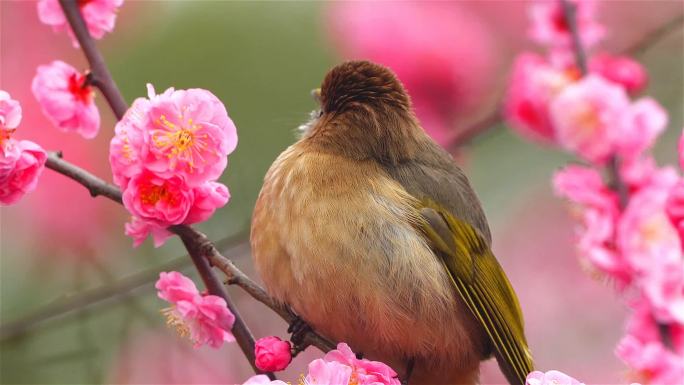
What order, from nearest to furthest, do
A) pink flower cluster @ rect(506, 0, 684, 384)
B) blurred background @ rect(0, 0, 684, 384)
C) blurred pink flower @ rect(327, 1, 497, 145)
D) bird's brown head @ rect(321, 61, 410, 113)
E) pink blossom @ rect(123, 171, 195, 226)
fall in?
pink blossom @ rect(123, 171, 195, 226) < pink flower cluster @ rect(506, 0, 684, 384) < bird's brown head @ rect(321, 61, 410, 113) < blurred background @ rect(0, 0, 684, 384) < blurred pink flower @ rect(327, 1, 497, 145)

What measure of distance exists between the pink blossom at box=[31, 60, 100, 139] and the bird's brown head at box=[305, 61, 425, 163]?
727mm

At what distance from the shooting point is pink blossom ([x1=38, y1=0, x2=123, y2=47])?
2176mm

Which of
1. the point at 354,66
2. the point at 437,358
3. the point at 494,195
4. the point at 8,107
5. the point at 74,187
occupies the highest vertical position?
the point at 494,195

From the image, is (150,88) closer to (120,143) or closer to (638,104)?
(120,143)

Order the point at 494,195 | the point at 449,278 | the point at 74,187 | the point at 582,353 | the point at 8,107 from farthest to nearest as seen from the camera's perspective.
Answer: the point at 494,195 < the point at 582,353 < the point at 74,187 < the point at 449,278 < the point at 8,107

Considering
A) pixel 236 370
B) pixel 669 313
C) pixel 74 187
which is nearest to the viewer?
pixel 669 313

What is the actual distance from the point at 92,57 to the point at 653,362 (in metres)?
1.38

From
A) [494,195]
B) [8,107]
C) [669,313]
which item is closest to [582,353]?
[494,195]

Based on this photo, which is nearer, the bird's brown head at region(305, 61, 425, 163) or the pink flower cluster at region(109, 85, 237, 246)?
the pink flower cluster at region(109, 85, 237, 246)

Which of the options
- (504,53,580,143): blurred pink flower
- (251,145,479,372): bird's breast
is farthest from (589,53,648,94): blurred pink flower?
(251,145,479,372): bird's breast

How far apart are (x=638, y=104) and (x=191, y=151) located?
52.5 inches

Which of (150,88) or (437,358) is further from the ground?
(437,358)

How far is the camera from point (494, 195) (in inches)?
164

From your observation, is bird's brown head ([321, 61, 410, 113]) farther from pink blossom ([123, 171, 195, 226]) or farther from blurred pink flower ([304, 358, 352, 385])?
blurred pink flower ([304, 358, 352, 385])
